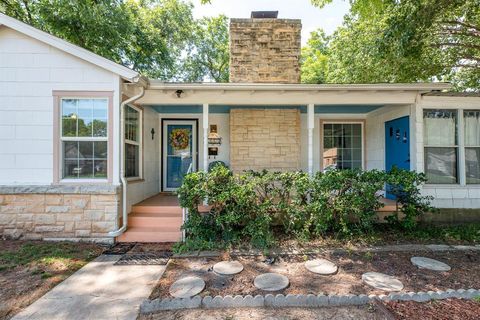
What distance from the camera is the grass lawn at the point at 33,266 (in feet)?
10.0

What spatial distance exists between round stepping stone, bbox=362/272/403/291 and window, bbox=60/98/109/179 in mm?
4645

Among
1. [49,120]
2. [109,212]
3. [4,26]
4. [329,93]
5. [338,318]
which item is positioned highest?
[4,26]

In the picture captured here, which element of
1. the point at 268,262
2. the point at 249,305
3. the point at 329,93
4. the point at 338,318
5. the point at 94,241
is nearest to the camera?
the point at 338,318

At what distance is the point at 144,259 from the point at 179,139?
4126 millimetres

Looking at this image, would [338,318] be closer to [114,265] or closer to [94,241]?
[114,265]

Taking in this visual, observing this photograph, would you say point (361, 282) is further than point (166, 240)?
No

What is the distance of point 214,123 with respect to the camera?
750 cm

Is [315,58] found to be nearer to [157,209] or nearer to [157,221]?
[157,209]

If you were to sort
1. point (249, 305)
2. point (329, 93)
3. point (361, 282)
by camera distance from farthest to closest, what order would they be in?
1. point (329, 93)
2. point (361, 282)
3. point (249, 305)

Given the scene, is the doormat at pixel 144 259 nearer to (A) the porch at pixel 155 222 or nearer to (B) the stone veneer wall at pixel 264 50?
(A) the porch at pixel 155 222

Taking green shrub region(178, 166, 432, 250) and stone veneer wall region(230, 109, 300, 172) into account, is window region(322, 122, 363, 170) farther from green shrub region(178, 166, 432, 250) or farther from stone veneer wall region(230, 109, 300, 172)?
green shrub region(178, 166, 432, 250)

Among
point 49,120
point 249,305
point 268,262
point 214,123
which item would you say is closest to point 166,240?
point 268,262

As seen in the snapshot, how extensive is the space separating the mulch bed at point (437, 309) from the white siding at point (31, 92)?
541 centimetres

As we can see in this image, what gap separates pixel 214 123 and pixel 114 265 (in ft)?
14.8
